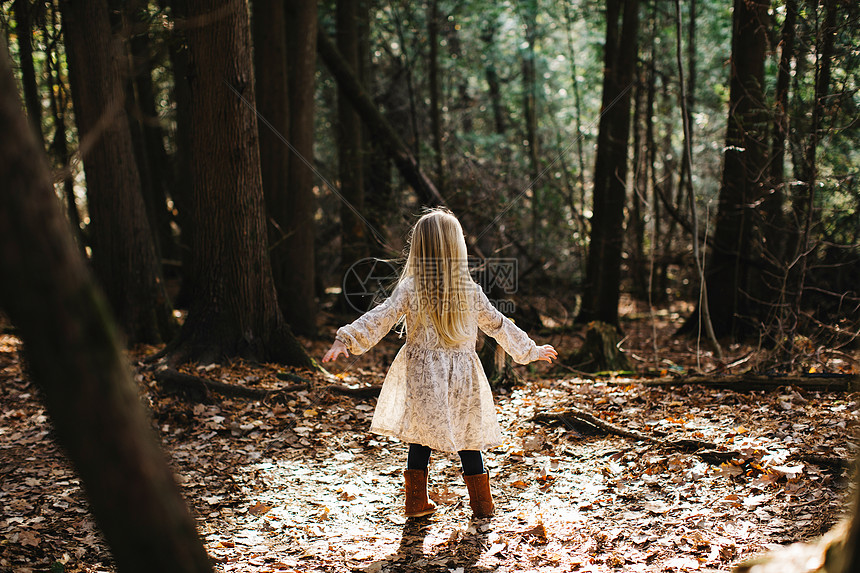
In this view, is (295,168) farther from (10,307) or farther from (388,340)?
(10,307)

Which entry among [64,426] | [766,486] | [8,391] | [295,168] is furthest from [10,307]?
[295,168]

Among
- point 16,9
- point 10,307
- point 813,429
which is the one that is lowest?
point 813,429

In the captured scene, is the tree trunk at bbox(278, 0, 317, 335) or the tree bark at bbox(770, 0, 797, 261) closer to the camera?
the tree bark at bbox(770, 0, 797, 261)

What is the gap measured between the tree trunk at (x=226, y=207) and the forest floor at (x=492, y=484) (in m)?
0.65

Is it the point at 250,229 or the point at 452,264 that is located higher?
the point at 250,229

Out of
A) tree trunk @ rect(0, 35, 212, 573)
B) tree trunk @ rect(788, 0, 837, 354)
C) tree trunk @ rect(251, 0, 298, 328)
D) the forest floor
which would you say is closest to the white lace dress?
the forest floor

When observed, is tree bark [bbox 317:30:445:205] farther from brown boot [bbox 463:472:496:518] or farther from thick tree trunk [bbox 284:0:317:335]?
brown boot [bbox 463:472:496:518]

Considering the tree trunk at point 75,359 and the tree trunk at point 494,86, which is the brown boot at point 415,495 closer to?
the tree trunk at point 75,359

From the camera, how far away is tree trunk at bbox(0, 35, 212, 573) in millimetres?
1578

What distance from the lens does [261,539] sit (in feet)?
12.3

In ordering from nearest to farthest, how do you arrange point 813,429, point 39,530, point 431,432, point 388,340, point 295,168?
point 39,530 → point 431,432 → point 813,429 → point 295,168 → point 388,340

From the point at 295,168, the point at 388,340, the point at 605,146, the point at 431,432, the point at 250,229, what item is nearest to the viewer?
the point at 431,432

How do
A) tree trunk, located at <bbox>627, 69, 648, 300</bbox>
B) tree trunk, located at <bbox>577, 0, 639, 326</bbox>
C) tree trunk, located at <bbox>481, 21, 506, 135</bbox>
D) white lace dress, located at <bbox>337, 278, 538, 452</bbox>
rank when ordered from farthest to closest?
tree trunk, located at <bbox>481, 21, 506, 135</bbox>, tree trunk, located at <bbox>627, 69, 648, 300</bbox>, tree trunk, located at <bbox>577, 0, 639, 326</bbox>, white lace dress, located at <bbox>337, 278, 538, 452</bbox>

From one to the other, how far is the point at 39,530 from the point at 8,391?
144 inches
